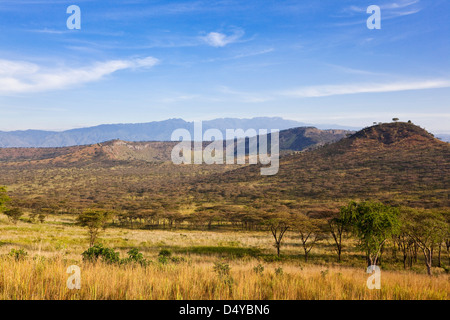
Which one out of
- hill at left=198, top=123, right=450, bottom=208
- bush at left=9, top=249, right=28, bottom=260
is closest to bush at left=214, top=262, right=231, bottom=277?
bush at left=9, top=249, right=28, bottom=260

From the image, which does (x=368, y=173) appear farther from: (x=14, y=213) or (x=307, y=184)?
(x=14, y=213)

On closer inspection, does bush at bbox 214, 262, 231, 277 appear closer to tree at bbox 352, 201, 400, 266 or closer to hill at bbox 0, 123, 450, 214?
tree at bbox 352, 201, 400, 266

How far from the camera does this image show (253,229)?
56.1 metres

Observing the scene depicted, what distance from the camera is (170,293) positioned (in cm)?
510

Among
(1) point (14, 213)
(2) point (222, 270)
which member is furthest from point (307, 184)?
(2) point (222, 270)

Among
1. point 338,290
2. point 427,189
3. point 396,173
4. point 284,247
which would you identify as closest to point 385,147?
point 396,173

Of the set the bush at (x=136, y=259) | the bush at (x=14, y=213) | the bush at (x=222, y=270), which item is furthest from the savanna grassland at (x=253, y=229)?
the bush at (x=136, y=259)

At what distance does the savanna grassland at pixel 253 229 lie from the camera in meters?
5.41

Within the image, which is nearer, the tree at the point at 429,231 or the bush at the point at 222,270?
the bush at the point at 222,270

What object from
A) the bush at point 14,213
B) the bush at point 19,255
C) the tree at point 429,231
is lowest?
A: the bush at point 14,213

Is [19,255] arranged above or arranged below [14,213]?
above

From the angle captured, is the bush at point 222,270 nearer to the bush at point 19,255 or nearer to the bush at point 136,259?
the bush at point 136,259

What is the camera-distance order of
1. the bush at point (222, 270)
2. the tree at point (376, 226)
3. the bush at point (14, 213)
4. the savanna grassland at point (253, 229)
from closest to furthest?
1. the savanna grassland at point (253, 229)
2. the bush at point (222, 270)
3. the tree at point (376, 226)
4. the bush at point (14, 213)

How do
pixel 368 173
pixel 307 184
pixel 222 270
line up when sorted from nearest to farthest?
pixel 222 270 → pixel 307 184 → pixel 368 173
